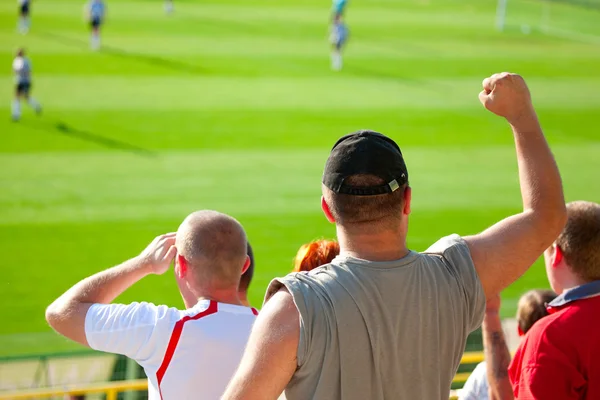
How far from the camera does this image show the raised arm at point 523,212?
6.95ft

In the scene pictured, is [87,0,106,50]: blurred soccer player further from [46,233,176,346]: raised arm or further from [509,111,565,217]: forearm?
[509,111,565,217]: forearm

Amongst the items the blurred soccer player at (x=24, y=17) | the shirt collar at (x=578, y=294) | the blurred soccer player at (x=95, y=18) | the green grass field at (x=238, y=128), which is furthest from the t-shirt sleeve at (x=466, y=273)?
the blurred soccer player at (x=24, y=17)

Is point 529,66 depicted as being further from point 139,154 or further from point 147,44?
point 139,154

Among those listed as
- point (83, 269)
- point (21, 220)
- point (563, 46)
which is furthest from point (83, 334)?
point (563, 46)

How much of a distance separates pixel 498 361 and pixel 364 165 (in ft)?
4.34

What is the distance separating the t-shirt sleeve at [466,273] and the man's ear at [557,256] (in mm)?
718

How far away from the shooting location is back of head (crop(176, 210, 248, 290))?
267 cm

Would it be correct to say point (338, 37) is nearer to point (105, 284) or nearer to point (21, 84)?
point (21, 84)

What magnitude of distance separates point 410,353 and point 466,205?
36.2 ft

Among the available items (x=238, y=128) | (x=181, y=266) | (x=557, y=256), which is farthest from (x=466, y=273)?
(x=238, y=128)

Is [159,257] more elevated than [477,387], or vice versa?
[159,257]

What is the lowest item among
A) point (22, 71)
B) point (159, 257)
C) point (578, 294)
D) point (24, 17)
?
point (578, 294)

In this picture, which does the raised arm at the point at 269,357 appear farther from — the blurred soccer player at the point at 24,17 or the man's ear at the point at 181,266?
the blurred soccer player at the point at 24,17

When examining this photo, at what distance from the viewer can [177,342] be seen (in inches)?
100
